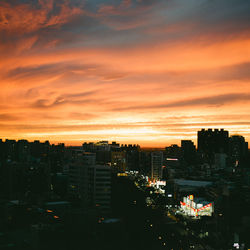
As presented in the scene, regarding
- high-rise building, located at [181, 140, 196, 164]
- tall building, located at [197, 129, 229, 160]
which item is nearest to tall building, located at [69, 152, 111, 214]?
high-rise building, located at [181, 140, 196, 164]

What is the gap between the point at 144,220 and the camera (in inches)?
706

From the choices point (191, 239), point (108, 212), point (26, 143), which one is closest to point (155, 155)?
point (26, 143)

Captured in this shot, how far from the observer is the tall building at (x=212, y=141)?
7562 cm

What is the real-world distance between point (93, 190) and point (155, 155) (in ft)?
96.3

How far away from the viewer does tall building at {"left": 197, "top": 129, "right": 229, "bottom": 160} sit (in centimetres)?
7562

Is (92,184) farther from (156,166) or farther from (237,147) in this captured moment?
(237,147)

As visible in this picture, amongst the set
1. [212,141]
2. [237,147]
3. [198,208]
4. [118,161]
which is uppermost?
[212,141]

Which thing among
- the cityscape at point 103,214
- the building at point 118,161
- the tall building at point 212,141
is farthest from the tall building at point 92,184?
the tall building at point 212,141

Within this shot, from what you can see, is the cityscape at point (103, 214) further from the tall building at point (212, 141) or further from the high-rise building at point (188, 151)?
the tall building at point (212, 141)

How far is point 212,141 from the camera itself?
257ft

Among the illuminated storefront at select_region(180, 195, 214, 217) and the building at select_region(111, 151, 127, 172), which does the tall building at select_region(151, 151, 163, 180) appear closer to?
the building at select_region(111, 151, 127, 172)

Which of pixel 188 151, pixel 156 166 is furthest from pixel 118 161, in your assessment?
pixel 188 151

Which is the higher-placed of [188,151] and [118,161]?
[188,151]

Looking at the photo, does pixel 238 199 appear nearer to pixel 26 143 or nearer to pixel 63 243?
pixel 63 243
